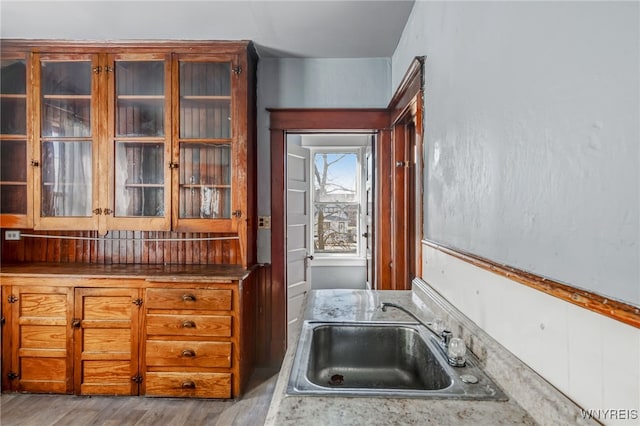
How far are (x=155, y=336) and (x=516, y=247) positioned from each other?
2.25 meters

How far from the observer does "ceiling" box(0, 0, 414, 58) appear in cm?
207

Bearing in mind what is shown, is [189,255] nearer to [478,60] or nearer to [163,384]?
[163,384]

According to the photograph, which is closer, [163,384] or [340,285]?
[163,384]

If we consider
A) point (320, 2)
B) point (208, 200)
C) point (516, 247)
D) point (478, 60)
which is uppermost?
point (320, 2)

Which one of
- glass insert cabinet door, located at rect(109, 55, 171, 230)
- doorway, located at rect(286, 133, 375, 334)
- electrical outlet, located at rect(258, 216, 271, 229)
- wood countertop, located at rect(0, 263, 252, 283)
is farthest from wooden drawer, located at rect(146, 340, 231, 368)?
doorway, located at rect(286, 133, 375, 334)

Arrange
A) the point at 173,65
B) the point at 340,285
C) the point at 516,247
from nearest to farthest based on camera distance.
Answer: the point at 516,247 < the point at 173,65 < the point at 340,285

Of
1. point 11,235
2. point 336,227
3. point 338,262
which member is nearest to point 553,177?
point 11,235

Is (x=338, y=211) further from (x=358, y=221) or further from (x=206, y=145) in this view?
(x=206, y=145)

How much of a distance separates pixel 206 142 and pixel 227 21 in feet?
2.64

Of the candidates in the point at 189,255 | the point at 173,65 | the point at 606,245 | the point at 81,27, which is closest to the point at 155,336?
the point at 189,255

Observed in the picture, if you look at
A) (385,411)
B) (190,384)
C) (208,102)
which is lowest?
(190,384)

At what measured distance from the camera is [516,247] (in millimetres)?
905

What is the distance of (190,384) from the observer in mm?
2301

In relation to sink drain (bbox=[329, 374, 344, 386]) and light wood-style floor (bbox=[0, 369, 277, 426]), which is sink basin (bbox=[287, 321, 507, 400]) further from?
light wood-style floor (bbox=[0, 369, 277, 426])
